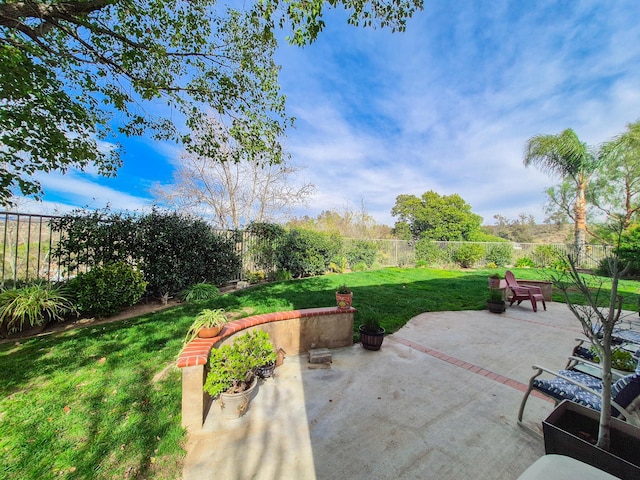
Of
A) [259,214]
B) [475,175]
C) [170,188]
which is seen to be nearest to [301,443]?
[259,214]

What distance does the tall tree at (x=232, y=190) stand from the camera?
12211mm

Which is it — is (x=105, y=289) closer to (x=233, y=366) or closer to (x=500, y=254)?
(x=233, y=366)

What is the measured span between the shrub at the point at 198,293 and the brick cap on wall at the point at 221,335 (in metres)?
3.12

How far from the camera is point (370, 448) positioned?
191 centimetres

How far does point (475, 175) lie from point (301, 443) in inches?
707

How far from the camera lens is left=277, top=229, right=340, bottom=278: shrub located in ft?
30.3

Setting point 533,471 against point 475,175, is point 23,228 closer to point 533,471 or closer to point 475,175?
point 533,471

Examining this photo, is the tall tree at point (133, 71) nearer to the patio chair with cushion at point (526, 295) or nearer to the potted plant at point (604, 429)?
the potted plant at point (604, 429)

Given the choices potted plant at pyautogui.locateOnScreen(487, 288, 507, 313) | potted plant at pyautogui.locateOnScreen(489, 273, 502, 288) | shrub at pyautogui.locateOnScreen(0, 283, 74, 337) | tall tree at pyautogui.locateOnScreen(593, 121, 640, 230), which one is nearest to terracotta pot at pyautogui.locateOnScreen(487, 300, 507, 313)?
potted plant at pyautogui.locateOnScreen(487, 288, 507, 313)

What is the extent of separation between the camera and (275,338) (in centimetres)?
331

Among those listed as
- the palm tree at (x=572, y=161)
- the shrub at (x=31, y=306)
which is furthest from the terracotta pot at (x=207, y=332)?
the palm tree at (x=572, y=161)

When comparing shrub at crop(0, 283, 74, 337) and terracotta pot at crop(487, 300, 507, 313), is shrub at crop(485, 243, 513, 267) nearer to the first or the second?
terracotta pot at crop(487, 300, 507, 313)

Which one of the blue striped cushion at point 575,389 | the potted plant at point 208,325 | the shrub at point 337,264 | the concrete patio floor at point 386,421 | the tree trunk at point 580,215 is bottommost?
the concrete patio floor at point 386,421

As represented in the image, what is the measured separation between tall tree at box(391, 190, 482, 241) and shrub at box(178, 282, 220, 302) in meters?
20.4
